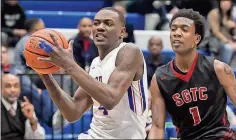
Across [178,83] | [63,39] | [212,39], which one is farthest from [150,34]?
[63,39]

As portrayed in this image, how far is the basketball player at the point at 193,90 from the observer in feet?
16.6

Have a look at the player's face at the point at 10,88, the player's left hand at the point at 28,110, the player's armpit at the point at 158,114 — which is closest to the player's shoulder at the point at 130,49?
the player's armpit at the point at 158,114

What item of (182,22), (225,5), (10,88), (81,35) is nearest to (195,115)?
(182,22)

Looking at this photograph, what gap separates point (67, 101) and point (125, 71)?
0.58 meters

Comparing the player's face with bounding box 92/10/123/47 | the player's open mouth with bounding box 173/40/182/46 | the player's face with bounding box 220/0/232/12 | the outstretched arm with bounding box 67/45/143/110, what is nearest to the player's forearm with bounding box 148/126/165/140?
the outstretched arm with bounding box 67/45/143/110

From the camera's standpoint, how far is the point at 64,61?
4.04 m

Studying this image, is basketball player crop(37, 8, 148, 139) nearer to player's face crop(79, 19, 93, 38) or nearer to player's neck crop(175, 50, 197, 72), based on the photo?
player's neck crop(175, 50, 197, 72)

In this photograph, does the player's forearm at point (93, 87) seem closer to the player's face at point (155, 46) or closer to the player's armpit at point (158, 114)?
the player's armpit at point (158, 114)

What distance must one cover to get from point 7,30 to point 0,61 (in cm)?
187

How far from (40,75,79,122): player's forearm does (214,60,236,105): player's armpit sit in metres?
1.23

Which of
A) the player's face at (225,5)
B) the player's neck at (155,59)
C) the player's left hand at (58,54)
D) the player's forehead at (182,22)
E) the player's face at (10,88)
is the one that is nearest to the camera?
the player's left hand at (58,54)

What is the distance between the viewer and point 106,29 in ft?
15.7

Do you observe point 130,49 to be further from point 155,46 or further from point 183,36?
point 155,46

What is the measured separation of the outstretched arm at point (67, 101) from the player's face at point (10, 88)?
282 cm
